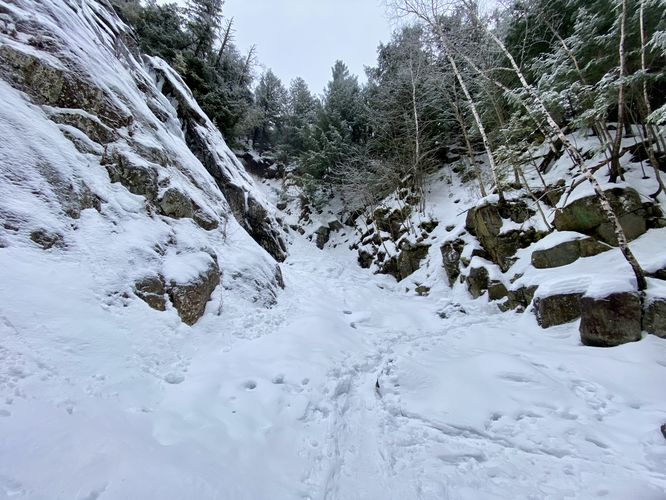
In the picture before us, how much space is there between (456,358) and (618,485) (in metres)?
2.70

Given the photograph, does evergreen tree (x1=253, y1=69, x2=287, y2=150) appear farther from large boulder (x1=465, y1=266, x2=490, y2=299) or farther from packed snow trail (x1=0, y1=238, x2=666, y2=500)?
packed snow trail (x1=0, y1=238, x2=666, y2=500)

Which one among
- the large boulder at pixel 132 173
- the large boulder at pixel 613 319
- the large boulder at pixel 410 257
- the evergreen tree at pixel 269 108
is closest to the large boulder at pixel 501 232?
the large boulder at pixel 410 257

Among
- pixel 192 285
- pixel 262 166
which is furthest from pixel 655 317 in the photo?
pixel 262 166

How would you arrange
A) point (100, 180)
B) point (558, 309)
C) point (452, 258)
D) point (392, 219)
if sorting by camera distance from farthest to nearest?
1. point (392, 219)
2. point (452, 258)
3. point (558, 309)
4. point (100, 180)

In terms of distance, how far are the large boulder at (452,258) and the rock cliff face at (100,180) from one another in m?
6.35

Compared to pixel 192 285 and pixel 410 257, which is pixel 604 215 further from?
pixel 192 285

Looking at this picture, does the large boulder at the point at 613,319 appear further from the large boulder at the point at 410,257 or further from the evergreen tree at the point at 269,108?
the evergreen tree at the point at 269,108

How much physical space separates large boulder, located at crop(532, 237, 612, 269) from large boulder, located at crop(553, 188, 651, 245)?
0.24 m

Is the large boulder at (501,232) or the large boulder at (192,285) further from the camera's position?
the large boulder at (501,232)

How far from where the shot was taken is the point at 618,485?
245 cm

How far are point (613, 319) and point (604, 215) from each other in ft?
10.2

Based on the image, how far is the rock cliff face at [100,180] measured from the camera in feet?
13.6

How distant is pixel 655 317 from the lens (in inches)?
181

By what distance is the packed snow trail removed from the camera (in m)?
2.29
